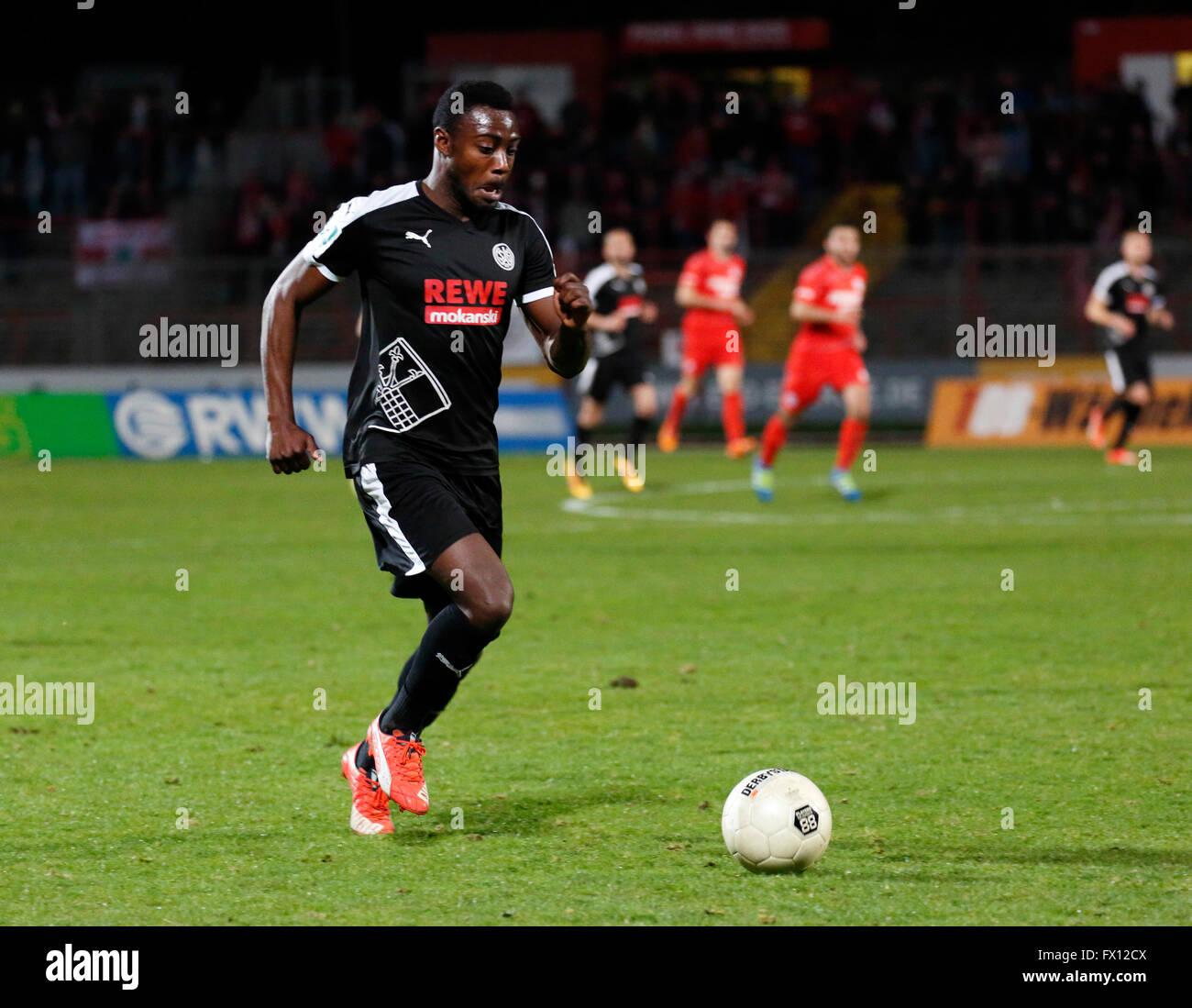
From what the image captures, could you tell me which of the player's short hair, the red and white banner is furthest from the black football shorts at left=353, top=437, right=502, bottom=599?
the red and white banner

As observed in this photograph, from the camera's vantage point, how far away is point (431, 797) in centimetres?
598

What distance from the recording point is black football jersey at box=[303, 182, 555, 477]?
218 inches

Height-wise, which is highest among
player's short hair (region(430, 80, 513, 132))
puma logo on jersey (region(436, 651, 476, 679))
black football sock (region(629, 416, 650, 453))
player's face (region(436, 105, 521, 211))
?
player's short hair (region(430, 80, 513, 132))

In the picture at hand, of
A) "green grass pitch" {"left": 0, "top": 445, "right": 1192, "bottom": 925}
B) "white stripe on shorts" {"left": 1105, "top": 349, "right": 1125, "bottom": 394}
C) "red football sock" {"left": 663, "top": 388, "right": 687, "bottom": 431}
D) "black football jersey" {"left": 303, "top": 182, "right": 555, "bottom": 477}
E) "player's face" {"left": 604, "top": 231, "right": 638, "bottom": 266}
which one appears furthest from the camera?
"red football sock" {"left": 663, "top": 388, "right": 687, "bottom": 431}

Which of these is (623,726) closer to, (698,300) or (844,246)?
(844,246)

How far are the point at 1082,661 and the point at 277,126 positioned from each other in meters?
24.0

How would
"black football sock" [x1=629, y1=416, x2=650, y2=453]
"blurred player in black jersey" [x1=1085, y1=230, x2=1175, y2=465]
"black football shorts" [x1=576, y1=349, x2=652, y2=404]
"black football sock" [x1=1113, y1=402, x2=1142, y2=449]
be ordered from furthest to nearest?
"black football sock" [x1=1113, y1=402, x2=1142, y2=449] → "blurred player in black jersey" [x1=1085, y1=230, x2=1175, y2=465] → "black football sock" [x1=629, y1=416, x2=650, y2=453] → "black football shorts" [x1=576, y1=349, x2=652, y2=404]

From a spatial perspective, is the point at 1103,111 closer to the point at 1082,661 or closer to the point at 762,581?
the point at 762,581

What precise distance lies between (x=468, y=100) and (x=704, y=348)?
15029 millimetres

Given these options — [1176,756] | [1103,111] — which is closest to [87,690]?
[1176,756]

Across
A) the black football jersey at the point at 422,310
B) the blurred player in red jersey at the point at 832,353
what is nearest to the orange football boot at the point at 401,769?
the black football jersey at the point at 422,310

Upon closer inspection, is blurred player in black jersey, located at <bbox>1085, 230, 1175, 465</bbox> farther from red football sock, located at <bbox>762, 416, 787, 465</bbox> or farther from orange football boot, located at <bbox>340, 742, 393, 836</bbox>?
orange football boot, located at <bbox>340, 742, 393, 836</bbox>

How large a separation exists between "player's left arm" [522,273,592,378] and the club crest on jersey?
0.17m
